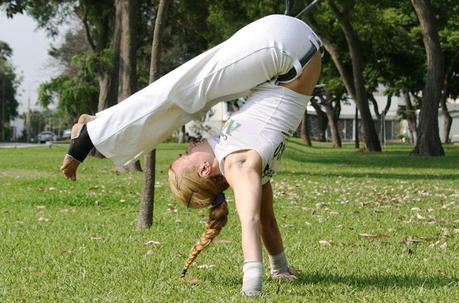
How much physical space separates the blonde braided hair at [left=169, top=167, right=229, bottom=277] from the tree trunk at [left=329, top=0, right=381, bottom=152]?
26.7 meters

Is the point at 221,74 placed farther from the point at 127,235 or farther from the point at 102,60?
the point at 102,60

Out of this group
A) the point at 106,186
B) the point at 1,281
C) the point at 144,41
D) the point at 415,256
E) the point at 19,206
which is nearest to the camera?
the point at 1,281

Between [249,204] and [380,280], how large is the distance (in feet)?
3.85

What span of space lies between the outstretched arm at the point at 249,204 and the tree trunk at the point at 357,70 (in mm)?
26952

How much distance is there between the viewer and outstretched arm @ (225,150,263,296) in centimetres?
409

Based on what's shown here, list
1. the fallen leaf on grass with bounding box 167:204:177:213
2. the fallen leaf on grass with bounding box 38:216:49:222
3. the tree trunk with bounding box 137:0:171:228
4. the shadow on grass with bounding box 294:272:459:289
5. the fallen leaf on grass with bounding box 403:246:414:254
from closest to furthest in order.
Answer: the shadow on grass with bounding box 294:272:459:289 < the fallen leaf on grass with bounding box 403:246:414:254 < the tree trunk with bounding box 137:0:171:228 < the fallen leaf on grass with bounding box 38:216:49:222 < the fallen leaf on grass with bounding box 167:204:177:213

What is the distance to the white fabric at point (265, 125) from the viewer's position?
4219 millimetres

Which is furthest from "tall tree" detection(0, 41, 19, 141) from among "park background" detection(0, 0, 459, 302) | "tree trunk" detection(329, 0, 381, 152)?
"park background" detection(0, 0, 459, 302)

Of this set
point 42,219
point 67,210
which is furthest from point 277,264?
point 67,210

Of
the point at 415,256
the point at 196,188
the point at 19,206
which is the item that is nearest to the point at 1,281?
the point at 196,188

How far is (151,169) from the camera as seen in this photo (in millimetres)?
7176

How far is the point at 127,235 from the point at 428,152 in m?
24.0

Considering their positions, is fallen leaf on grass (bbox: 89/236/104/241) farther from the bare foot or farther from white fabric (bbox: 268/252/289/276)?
the bare foot

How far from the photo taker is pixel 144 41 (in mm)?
30844
